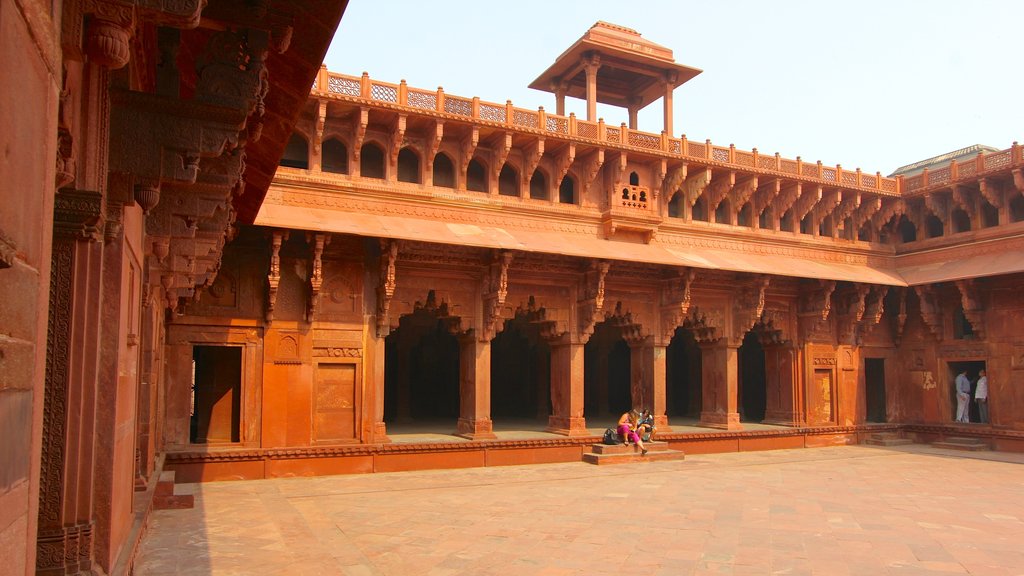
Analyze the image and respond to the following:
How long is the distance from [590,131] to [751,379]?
34.0 ft

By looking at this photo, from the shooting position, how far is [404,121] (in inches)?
568

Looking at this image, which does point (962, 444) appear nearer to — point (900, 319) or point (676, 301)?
point (900, 319)

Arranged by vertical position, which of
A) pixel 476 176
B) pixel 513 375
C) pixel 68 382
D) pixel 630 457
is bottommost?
pixel 630 457

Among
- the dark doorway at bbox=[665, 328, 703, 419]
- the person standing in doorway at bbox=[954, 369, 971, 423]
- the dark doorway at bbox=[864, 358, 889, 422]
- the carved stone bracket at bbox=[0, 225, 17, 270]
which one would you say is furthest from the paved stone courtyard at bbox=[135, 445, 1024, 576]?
the dark doorway at bbox=[665, 328, 703, 419]

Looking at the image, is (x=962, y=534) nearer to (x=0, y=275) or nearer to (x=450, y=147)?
(x=0, y=275)

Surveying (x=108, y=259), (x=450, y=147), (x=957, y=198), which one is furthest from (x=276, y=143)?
(x=957, y=198)

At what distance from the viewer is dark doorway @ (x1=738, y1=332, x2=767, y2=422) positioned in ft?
74.8

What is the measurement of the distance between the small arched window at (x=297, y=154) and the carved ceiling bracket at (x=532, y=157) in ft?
14.7

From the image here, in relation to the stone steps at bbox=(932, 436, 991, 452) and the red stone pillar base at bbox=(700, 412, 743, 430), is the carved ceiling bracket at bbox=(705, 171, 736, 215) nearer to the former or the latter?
the red stone pillar base at bbox=(700, 412, 743, 430)

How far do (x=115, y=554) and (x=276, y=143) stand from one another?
3230 mm

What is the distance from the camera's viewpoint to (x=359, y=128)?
1420 cm

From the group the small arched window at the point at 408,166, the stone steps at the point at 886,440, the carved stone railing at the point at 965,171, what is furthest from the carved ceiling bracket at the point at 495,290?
the carved stone railing at the point at 965,171

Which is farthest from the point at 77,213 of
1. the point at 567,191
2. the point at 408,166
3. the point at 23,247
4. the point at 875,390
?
the point at 875,390

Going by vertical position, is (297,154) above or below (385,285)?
above
